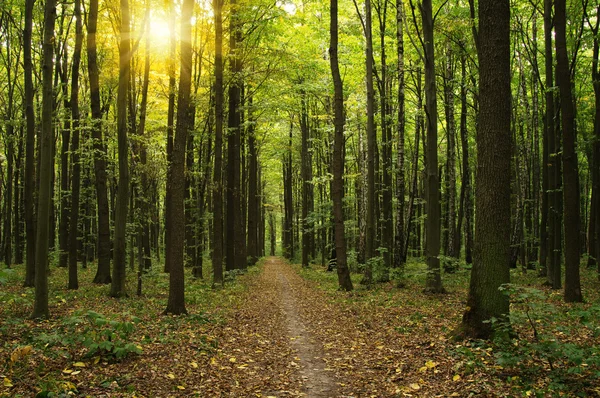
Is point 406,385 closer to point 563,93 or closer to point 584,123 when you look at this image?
point 563,93

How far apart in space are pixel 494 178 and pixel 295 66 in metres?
13.1

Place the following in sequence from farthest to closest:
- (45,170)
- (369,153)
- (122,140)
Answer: (369,153) → (122,140) → (45,170)

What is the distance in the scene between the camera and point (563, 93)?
1102cm

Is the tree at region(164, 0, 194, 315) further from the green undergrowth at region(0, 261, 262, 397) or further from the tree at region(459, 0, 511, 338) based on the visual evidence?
the tree at region(459, 0, 511, 338)

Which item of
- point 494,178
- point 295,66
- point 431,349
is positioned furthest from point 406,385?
point 295,66

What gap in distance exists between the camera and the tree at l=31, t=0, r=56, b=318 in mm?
7984

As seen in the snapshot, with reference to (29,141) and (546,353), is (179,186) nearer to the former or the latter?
(29,141)

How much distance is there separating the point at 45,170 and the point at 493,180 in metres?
8.45

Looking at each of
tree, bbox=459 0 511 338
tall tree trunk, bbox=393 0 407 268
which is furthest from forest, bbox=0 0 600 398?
tall tree trunk, bbox=393 0 407 268

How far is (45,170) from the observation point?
800 centimetres

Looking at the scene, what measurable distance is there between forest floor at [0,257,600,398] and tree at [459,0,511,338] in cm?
42

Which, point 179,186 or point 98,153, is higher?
point 98,153

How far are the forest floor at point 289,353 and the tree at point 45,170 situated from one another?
502 mm

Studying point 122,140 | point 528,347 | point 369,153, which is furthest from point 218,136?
point 528,347
